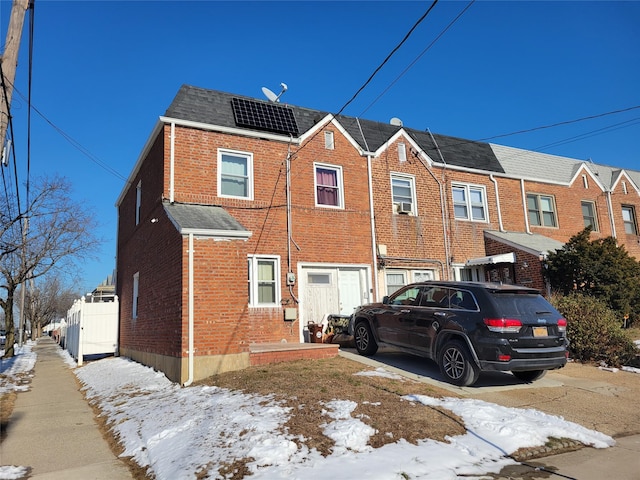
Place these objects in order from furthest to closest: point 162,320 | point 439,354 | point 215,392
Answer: point 162,320 → point 439,354 → point 215,392

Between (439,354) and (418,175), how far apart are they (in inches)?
348

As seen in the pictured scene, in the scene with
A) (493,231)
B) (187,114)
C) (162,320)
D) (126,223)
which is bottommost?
(162,320)

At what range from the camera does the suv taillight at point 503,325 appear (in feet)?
23.2

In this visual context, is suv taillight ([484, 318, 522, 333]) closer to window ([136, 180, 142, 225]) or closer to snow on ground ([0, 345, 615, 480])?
snow on ground ([0, 345, 615, 480])

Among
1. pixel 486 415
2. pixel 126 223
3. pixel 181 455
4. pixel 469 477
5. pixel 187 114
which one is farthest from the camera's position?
pixel 126 223

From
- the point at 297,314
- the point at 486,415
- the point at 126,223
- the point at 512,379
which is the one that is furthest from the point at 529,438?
the point at 126,223

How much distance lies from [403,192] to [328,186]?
295 centimetres

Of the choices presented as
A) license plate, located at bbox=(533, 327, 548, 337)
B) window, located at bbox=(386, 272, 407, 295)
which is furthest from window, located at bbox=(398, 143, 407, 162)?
license plate, located at bbox=(533, 327, 548, 337)

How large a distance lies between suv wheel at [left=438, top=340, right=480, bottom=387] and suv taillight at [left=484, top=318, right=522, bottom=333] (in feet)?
2.05

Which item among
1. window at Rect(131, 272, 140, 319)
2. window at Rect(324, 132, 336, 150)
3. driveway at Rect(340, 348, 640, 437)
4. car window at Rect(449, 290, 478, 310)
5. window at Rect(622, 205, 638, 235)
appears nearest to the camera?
driveway at Rect(340, 348, 640, 437)

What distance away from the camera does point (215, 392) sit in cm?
741

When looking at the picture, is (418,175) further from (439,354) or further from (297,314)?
(439,354)

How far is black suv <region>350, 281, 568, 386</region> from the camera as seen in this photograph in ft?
23.4

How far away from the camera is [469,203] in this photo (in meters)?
16.5
